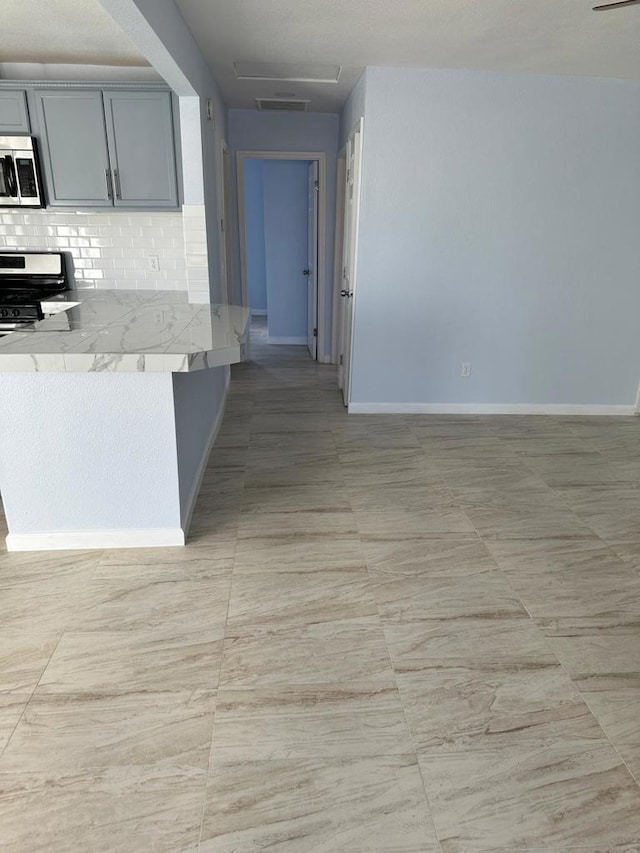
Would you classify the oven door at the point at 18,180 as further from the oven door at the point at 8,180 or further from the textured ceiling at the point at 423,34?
the textured ceiling at the point at 423,34

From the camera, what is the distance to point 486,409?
4.68 m

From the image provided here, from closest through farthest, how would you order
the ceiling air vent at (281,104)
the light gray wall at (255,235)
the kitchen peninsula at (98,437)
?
the kitchen peninsula at (98,437) < the ceiling air vent at (281,104) < the light gray wall at (255,235)

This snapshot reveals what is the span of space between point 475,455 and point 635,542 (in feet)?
4.00

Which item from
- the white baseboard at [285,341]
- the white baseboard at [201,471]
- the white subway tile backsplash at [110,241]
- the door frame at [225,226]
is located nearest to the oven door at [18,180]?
the white subway tile backsplash at [110,241]

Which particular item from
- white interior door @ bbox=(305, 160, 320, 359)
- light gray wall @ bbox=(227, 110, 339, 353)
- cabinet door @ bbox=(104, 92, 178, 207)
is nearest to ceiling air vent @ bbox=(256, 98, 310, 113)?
light gray wall @ bbox=(227, 110, 339, 353)

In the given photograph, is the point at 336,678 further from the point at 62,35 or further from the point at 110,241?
the point at 62,35

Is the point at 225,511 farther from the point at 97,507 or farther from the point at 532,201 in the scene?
the point at 532,201

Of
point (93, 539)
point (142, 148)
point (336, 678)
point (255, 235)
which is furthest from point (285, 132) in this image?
point (336, 678)

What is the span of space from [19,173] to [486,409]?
389 cm

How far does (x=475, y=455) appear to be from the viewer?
384cm

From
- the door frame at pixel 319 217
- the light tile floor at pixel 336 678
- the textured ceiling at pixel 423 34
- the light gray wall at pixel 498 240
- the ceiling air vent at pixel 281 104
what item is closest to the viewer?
the light tile floor at pixel 336 678

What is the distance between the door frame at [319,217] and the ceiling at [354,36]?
1512 mm

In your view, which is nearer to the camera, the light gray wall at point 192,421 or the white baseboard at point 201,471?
the light gray wall at point 192,421

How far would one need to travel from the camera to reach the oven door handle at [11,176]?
12.3 ft
